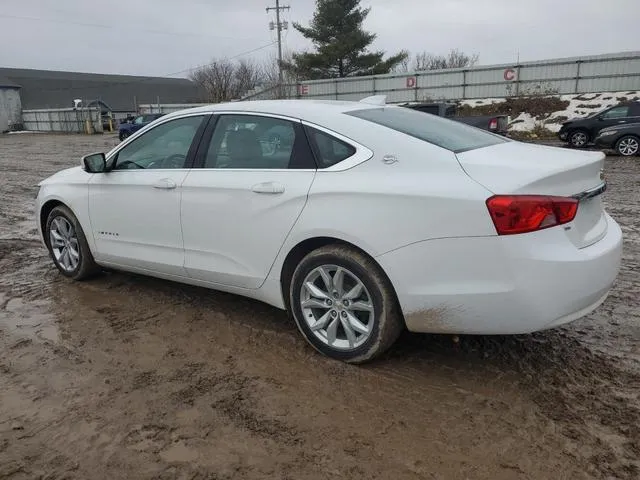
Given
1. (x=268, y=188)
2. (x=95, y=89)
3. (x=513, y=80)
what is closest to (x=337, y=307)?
(x=268, y=188)

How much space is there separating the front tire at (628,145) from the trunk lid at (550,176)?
13453mm

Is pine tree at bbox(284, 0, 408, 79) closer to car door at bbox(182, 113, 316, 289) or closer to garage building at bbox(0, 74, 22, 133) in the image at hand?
garage building at bbox(0, 74, 22, 133)

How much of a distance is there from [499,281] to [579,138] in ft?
55.8

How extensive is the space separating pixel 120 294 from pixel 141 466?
258 cm

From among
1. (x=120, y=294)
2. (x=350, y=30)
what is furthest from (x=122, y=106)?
(x=120, y=294)

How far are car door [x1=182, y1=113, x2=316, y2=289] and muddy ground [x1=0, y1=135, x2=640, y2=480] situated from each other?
54 centimetres

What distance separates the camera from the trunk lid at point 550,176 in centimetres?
282

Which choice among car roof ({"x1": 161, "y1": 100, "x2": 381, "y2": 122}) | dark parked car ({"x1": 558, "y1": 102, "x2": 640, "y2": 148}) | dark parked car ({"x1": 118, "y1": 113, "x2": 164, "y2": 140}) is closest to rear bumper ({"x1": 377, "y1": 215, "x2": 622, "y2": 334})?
car roof ({"x1": 161, "y1": 100, "x2": 381, "y2": 122})

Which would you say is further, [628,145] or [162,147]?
[628,145]

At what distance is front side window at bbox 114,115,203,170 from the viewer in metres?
4.23

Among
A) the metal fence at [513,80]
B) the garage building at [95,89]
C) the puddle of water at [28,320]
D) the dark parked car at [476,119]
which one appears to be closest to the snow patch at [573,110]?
the metal fence at [513,80]

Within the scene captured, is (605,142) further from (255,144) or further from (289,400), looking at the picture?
(289,400)

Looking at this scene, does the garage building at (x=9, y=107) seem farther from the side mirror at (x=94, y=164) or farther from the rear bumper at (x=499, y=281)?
the rear bumper at (x=499, y=281)

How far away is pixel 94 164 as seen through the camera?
4.64 m
